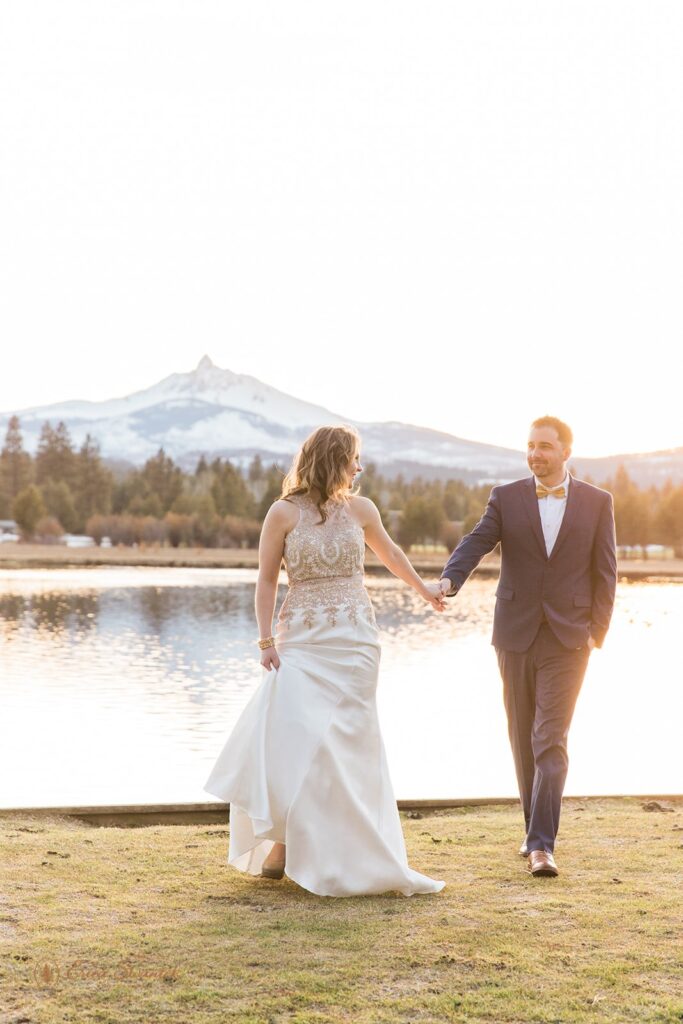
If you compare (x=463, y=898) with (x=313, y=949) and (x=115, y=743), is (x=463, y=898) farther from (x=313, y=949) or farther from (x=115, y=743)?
(x=115, y=743)

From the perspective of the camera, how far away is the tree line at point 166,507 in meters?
110

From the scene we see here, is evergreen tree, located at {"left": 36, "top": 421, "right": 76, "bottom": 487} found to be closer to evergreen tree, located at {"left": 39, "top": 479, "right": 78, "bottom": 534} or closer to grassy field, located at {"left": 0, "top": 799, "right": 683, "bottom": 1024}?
evergreen tree, located at {"left": 39, "top": 479, "right": 78, "bottom": 534}

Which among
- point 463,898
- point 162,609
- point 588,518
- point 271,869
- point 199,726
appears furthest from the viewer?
point 162,609

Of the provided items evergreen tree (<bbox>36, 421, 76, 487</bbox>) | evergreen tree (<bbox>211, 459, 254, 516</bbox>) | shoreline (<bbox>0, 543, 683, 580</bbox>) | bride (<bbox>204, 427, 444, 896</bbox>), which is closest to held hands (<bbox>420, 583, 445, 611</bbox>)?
bride (<bbox>204, 427, 444, 896</bbox>)

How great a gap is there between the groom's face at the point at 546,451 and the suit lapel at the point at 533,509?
0.30ft

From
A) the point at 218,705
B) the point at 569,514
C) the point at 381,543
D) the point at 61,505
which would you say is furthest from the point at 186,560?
the point at 381,543

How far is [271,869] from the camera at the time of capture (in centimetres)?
512

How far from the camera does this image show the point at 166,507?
130500 millimetres

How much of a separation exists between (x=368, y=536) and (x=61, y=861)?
Answer: 193cm

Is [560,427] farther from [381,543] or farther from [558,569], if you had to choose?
[381,543]

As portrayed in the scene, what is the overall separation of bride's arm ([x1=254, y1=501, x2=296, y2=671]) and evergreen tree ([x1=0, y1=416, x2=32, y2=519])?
12392cm

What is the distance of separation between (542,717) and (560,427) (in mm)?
1333

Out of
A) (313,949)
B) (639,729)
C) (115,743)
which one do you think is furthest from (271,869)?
(639,729)

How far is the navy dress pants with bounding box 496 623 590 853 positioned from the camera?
5344 millimetres
